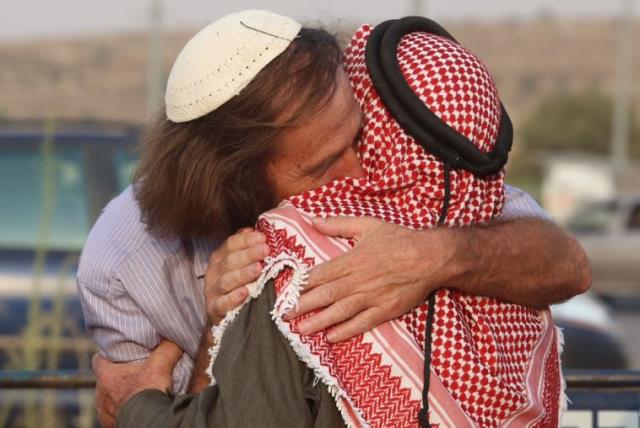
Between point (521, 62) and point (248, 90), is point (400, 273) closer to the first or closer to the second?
point (248, 90)

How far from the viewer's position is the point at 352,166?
2.39 metres

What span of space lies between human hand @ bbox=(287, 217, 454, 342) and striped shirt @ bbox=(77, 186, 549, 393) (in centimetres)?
37

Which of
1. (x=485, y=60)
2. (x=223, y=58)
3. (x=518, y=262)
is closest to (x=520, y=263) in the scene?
(x=518, y=262)

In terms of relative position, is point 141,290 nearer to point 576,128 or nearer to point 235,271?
point 235,271

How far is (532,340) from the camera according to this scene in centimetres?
245

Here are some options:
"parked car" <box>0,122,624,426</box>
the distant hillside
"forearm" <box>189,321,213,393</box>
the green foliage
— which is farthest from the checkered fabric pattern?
the green foliage

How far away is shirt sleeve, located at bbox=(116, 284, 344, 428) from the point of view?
7.14 feet

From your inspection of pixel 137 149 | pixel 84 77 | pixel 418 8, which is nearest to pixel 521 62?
pixel 84 77

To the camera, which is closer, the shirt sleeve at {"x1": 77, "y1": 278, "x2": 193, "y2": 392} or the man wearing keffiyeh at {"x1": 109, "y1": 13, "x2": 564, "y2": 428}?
the man wearing keffiyeh at {"x1": 109, "y1": 13, "x2": 564, "y2": 428}

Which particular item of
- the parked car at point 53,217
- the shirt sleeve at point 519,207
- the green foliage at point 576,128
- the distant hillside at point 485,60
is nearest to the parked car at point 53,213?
the parked car at point 53,217

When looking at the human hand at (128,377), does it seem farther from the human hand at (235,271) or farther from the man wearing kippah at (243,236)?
the human hand at (235,271)

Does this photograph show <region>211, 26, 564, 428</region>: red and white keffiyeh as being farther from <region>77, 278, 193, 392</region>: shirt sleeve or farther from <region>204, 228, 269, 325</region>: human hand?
<region>77, 278, 193, 392</region>: shirt sleeve

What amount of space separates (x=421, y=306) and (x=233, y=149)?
450mm

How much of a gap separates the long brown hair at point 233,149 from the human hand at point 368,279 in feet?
0.67
